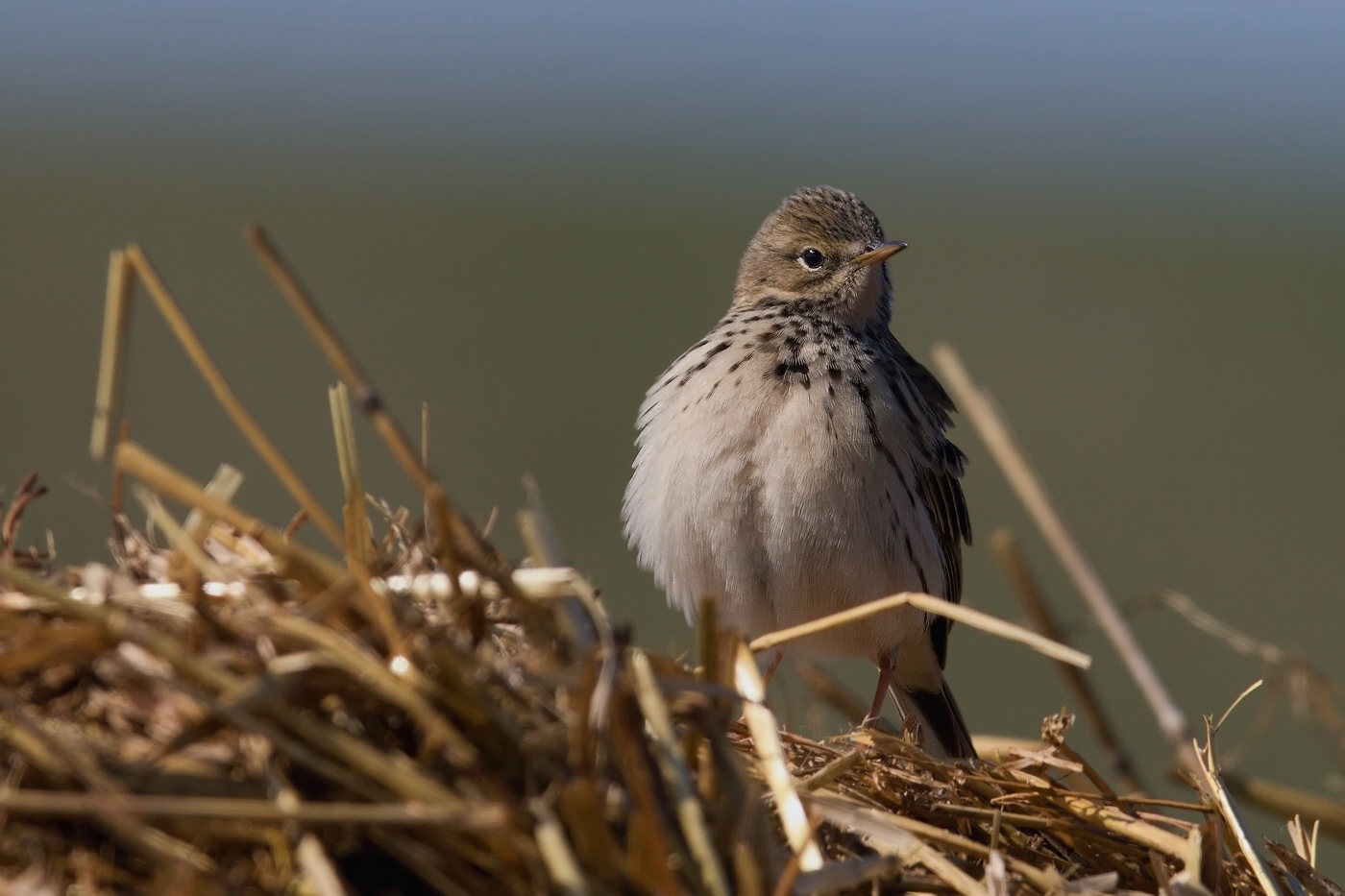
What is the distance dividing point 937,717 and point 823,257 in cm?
191

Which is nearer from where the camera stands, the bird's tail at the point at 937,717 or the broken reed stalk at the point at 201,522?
the broken reed stalk at the point at 201,522

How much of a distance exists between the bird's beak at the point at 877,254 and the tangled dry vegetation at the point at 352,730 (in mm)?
3863

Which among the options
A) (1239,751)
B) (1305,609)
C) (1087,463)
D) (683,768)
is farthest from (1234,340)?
(683,768)

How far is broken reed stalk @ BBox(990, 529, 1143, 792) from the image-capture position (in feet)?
15.7

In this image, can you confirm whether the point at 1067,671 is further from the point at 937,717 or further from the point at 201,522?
the point at 201,522

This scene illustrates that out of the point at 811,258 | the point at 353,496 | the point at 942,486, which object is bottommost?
the point at 942,486

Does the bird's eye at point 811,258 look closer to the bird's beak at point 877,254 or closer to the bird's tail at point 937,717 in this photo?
the bird's beak at point 877,254

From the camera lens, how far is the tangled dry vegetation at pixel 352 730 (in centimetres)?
244

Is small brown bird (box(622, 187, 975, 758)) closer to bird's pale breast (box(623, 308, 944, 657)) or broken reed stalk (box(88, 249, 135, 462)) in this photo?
bird's pale breast (box(623, 308, 944, 657))

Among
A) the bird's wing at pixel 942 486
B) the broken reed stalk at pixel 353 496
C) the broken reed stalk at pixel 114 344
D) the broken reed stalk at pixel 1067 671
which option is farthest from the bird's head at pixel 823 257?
the broken reed stalk at pixel 114 344

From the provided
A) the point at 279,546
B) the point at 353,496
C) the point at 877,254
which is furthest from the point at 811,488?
the point at 279,546

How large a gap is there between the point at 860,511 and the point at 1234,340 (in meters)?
24.5

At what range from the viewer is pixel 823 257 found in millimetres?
6766

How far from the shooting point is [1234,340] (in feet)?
93.2
